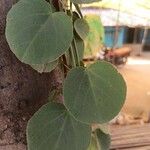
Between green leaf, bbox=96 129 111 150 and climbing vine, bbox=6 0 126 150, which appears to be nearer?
climbing vine, bbox=6 0 126 150

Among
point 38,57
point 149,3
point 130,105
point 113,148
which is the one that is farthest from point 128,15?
point 38,57

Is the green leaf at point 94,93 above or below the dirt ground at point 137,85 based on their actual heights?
above

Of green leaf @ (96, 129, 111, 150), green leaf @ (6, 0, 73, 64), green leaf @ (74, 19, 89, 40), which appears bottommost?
green leaf @ (96, 129, 111, 150)

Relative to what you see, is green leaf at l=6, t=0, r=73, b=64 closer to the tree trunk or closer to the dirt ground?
the tree trunk

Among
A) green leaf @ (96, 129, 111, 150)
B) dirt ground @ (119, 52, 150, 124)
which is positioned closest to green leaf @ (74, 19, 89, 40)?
green leaf @ (96, 129, 111, 150)

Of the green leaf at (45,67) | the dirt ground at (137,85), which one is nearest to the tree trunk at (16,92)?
the green leaf at (45,67)

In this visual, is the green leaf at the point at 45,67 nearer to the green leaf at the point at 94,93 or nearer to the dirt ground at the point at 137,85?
the green leaf at the point at 94,93

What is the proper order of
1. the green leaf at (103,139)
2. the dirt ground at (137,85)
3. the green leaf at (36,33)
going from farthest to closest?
the dirt ground at (137,85) → the green leaf at (103,139) → the green leaf at (36,33)
